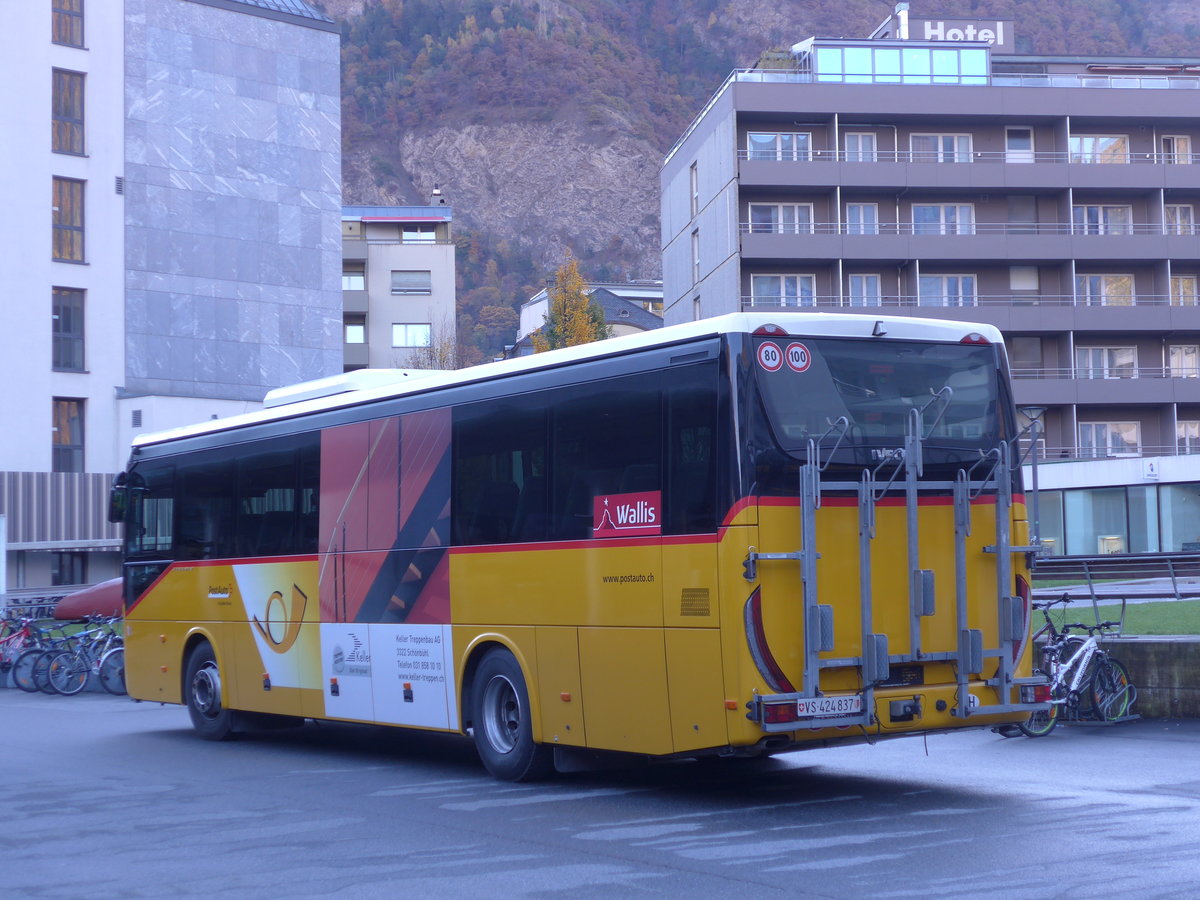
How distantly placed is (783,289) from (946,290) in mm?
6408

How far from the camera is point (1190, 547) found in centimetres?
4700

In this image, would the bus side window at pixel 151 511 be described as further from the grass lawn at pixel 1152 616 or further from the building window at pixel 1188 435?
the building window at pixel 1188 435

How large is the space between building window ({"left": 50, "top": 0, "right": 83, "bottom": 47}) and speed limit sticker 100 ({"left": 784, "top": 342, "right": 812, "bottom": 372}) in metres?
47.4

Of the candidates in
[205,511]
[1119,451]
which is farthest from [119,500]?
[1119,451]

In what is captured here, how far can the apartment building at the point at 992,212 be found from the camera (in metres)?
60.0

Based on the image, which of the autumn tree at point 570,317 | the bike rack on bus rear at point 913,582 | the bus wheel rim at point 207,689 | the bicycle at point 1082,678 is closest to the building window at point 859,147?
the autumn tree at point 570,317

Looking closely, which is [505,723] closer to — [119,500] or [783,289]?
[119,500]

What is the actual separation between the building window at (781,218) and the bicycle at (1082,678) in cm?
4630

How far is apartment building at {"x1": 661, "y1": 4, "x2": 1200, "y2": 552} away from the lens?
5997 cm

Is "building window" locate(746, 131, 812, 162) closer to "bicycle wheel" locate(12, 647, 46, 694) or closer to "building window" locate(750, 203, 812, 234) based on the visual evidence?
"building window" locate(750, 203, 812, 234)

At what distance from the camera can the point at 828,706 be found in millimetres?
10117

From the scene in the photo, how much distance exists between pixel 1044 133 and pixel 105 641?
48068 mm

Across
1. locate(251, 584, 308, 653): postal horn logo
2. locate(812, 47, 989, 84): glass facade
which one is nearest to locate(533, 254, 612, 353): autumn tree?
locate(812, 47, 989, 84): glass facade

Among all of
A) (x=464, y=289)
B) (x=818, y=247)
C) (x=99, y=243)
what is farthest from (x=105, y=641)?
(x=464, y=289)
